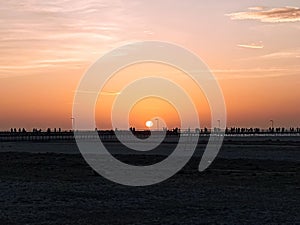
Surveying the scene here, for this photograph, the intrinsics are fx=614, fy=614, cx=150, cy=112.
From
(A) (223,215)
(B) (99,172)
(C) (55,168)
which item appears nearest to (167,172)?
(B) (99,172)

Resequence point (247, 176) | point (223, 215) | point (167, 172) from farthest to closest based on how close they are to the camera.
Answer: point (167, 172), point (247, 176), point (223, 215)

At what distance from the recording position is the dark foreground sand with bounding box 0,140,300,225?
68.5 ft

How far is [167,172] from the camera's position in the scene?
131 ft

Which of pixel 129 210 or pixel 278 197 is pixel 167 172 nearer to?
pixel 278 197

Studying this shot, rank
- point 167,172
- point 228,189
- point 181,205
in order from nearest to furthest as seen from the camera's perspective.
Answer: point 181,205 → point 228,189 → point 167,172

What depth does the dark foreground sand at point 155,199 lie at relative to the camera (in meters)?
20.9

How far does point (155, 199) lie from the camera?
85.4ft

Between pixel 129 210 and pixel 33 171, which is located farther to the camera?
pixel 33 171

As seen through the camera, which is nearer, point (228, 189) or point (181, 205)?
point (181, 205)

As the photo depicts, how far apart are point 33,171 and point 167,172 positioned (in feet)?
30.6

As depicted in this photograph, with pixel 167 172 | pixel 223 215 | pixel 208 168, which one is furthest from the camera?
pixel 208 168

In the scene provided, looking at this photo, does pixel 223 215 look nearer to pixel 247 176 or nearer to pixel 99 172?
pixel 247 176

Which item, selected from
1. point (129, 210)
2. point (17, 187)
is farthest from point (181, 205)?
point (17, 187)

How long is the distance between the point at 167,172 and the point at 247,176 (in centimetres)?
540
